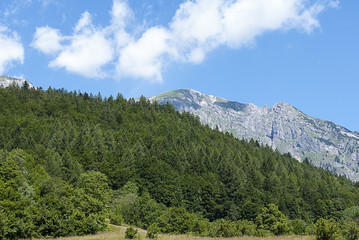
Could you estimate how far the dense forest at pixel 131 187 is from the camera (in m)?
54.9

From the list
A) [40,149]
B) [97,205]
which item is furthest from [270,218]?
[40,149]

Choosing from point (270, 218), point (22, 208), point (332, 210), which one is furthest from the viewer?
point (332, 210)

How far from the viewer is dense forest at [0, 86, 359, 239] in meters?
54.9

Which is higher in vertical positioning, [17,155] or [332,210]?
[17,155]

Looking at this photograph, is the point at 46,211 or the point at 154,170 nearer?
the point at 46,211

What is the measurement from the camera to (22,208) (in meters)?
52.4

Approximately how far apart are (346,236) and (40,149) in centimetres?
→ 11669

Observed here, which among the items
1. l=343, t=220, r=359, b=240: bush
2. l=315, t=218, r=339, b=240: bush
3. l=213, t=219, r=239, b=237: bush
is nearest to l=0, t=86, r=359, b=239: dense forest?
l=213, t=219, r=239, b=237: bush

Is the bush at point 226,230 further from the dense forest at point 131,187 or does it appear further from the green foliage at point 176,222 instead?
the green foliage at point 176,222

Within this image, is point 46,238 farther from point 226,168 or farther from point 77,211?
point 226,168

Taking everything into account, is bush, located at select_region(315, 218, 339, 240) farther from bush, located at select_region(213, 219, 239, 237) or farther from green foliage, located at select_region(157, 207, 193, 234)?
green foliage, located at select_region(157, 207, 193, 234)

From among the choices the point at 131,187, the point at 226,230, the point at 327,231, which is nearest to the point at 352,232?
the point at 327,231

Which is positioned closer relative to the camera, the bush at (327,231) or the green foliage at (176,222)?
the bush at (327,231)

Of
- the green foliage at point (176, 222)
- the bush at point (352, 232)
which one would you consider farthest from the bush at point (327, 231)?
the green foliage at point (176, 222)
